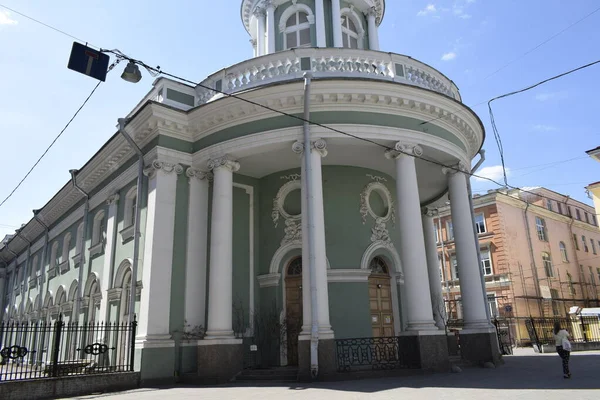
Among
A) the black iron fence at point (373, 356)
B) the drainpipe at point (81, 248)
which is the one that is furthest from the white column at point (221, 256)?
the drainpipe at point (81, 248)

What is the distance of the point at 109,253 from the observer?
15383 millimetres

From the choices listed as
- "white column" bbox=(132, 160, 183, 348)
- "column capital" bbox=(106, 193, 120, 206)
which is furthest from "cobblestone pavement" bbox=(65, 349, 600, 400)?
"column capital" bbox=(106, 193, 120, 206)

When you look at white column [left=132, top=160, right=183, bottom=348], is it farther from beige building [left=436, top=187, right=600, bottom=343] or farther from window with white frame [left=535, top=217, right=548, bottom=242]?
window with white frame [left=535, top=217, right=548, bottom=242]

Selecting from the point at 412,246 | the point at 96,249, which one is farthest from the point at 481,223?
the point at 96,249

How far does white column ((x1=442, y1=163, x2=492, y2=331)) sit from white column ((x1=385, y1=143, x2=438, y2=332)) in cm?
227

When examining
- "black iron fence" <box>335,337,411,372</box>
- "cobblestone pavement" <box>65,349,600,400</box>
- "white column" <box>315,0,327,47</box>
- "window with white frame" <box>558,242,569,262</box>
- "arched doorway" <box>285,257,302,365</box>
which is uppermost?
"white column" <box>315,0,327,47</box>

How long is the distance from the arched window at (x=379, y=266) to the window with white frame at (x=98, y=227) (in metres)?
9.64

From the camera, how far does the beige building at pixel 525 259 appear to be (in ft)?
96.7

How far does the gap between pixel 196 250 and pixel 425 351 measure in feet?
20.9

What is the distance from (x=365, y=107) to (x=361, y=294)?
5139mm

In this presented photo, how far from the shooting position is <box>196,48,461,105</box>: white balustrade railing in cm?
1303

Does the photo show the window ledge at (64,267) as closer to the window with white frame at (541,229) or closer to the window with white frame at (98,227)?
the window with white frame at (98,227)

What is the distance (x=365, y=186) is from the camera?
48.6 feet

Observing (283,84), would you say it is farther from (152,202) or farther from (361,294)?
(361,294)
